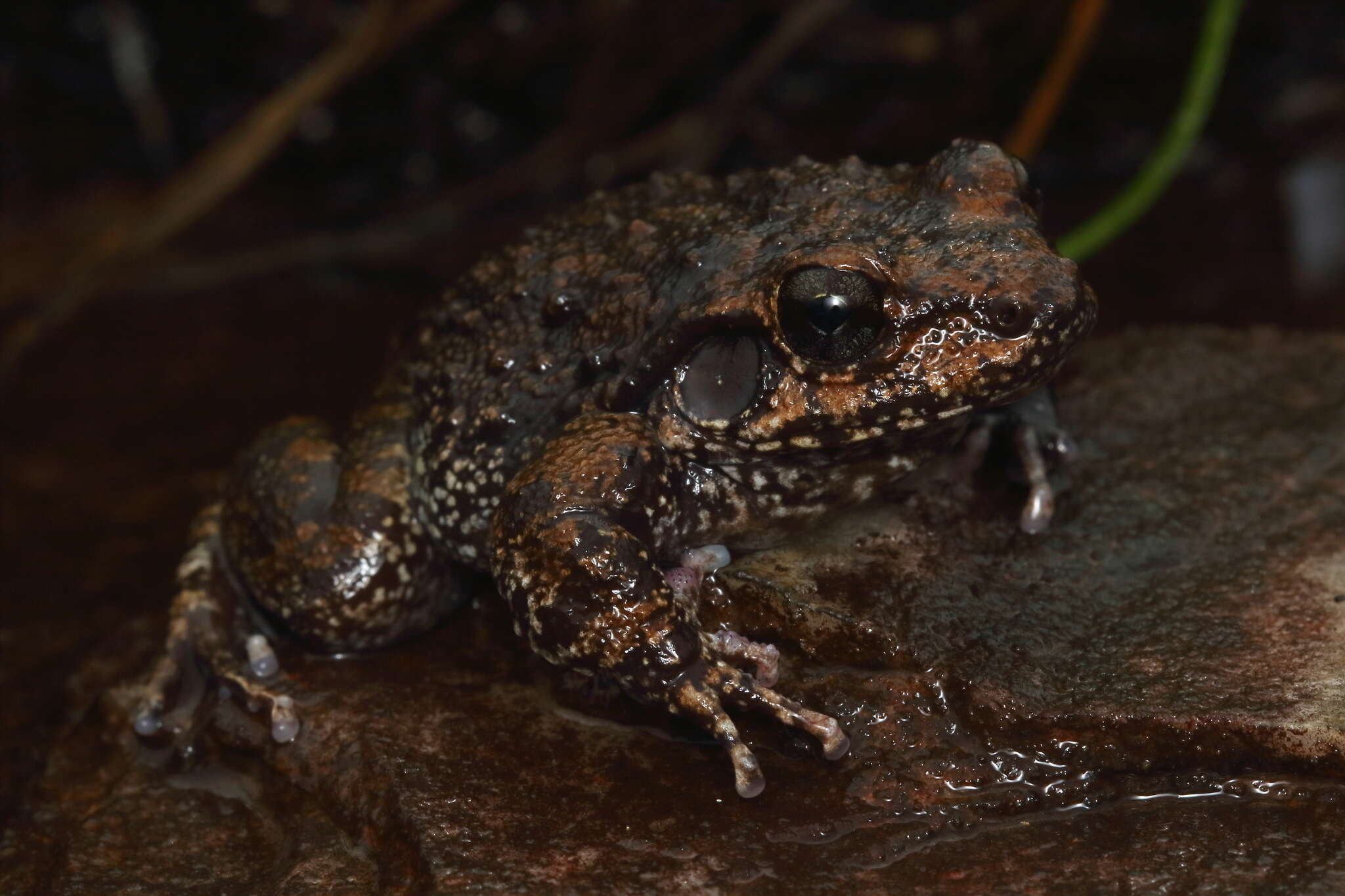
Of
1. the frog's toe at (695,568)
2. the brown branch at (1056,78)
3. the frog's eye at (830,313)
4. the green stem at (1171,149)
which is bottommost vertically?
the frog's toe at (695,568)

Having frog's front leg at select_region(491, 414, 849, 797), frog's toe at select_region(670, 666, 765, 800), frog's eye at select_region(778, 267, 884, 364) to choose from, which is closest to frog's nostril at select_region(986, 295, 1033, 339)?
frog's eye at select_region(778, 267, 884, 364)

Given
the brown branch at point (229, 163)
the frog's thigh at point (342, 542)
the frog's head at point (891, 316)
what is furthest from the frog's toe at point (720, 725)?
the brown branch at point (229, 163)

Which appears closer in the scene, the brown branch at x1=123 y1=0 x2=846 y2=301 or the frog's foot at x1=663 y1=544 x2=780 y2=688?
the frog's foot at x1=663 y1=544 x2=780 y2=688

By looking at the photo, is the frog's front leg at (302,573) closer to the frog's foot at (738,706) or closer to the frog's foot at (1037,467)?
the frog's foot at (738,706)

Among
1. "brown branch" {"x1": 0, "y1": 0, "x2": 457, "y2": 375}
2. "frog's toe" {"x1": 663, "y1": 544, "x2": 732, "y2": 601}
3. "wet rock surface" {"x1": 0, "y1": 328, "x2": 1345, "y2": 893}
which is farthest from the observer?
"brown branch" {"x1": 0, "y1": 0, "x2": 457, "y2": 375}

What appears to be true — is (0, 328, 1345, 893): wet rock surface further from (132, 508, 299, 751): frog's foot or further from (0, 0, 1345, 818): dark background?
(0, 0, 1345, 818): dark background

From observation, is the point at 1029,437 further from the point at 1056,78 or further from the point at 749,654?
the point at 1056,78

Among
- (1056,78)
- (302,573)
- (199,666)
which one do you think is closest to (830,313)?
(302,573)
